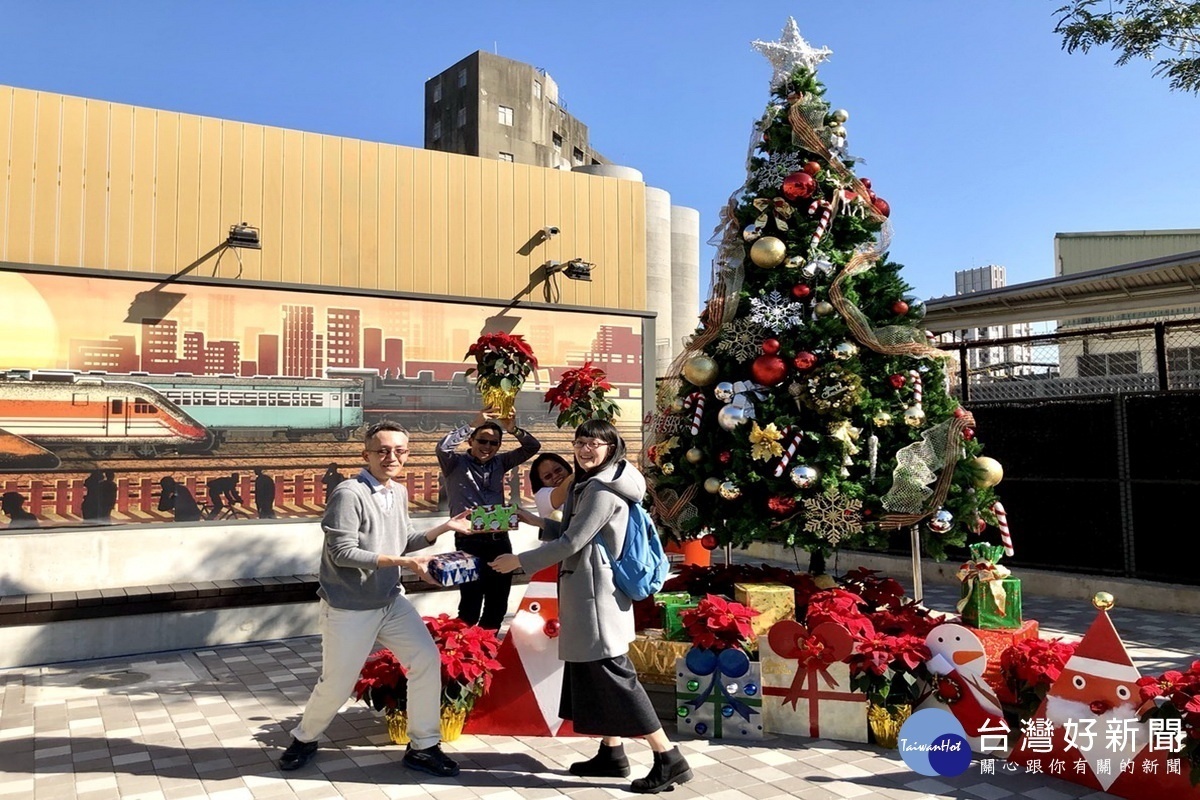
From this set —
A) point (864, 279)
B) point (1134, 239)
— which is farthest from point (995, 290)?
point (1134, 239)

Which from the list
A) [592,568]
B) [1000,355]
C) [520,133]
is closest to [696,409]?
[592,568]

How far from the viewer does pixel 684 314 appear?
137ft

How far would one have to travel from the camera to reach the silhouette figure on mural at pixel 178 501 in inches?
283

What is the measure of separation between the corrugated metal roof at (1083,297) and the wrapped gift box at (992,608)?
363cm

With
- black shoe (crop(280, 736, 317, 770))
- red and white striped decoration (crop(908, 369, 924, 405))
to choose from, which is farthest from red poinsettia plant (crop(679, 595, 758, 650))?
black shoe (crop(280, 736, 317, 770))

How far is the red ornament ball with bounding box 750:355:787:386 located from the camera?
520cm

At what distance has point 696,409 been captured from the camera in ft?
17.9

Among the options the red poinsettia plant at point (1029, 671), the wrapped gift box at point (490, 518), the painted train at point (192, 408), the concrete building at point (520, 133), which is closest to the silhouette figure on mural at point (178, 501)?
the painted train at point (192, 408)

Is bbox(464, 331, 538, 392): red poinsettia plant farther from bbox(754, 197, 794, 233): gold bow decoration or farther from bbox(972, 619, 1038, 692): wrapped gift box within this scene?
bbox(972, 619, 1038, 692): wrapped gift box

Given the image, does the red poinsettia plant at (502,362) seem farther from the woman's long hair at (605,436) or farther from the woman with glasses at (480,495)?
the woman's long hair at (605,436)

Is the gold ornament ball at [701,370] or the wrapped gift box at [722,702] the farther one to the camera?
the gold ornament ball at [701,370]

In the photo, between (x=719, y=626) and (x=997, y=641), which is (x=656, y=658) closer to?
(x=719, y=626)

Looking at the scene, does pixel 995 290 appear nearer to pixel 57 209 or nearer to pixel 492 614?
pixel 492 614

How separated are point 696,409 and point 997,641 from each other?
2164 mm
